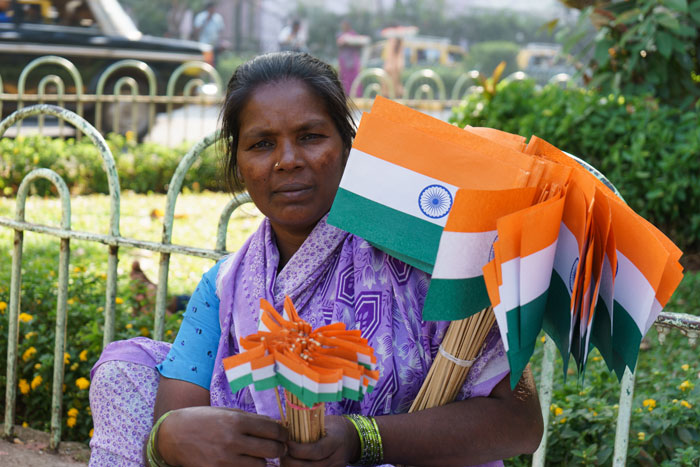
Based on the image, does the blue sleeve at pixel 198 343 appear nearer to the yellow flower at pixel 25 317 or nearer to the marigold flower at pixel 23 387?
the marigold flower at pixel 23 387

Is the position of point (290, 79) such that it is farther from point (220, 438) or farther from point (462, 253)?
point (220, 438)

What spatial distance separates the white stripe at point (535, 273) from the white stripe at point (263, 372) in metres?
0.40

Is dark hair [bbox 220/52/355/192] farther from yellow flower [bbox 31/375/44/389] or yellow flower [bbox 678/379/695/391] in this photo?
yellow flower [bbox 31/375/44/389]

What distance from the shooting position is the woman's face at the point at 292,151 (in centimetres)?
170

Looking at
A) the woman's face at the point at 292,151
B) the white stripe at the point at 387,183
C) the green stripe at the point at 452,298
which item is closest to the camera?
the green stripe at the point at 452,298

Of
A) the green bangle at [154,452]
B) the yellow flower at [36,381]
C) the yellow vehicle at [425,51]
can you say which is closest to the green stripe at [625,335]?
the green bangle at [154,452]

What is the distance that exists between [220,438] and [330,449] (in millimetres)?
206

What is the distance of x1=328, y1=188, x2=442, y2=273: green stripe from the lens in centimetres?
149

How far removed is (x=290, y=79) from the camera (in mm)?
1722

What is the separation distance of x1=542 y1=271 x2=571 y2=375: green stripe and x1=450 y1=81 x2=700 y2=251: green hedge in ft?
10.1

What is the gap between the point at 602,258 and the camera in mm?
1292

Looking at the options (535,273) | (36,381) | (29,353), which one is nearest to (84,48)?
(29,353)

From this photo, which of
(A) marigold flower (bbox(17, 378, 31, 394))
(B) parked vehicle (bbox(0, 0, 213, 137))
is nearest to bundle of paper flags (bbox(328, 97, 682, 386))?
(A) marigold flower (bbox(17, 378, 31, 394))

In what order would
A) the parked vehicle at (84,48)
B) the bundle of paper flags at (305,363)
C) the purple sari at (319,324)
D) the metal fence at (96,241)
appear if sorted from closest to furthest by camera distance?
the bundle of paper flags at (305,363) < the purple sari at (319,324) < the metal fence at (96,241) < the parked vehicle at (84,48)
